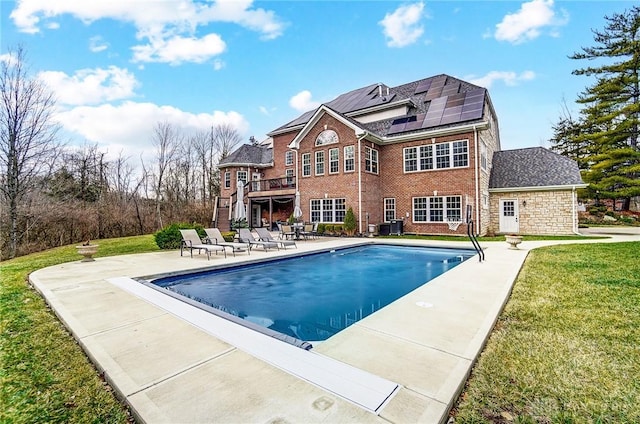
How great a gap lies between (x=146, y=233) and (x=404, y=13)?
2176 centimetres

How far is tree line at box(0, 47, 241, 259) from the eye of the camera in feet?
51.6

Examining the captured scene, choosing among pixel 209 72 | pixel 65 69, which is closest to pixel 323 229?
pixel 209 72

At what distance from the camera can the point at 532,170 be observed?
18.0 meters

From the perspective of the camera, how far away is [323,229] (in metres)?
18.6

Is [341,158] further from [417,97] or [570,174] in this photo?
[570,174]

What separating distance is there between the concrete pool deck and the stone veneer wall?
14522 mm

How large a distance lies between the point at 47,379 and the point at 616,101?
36.1 m

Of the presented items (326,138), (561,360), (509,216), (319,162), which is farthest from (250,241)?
(509,216)

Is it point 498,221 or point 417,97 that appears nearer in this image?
point 498,221

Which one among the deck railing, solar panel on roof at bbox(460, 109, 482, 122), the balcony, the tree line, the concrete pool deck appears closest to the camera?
the concrete pool deck

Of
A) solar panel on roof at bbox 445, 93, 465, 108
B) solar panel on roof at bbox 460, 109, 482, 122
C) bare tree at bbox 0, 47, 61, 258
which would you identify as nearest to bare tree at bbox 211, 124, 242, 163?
bare tree at bbox 0, 47, 61, 258

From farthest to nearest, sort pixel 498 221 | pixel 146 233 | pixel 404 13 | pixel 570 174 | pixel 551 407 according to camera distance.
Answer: pixel 146 233 < pixel 498 221 < pixel 570 174 < pixel 404 13 < pixel 551 407

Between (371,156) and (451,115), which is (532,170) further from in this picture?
(371,156)

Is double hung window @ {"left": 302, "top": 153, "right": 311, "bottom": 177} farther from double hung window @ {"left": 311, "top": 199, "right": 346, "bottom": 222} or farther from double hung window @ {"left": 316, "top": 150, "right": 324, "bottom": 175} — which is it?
double hung window @ {"left": 311, "top": 199, "right": 346, "bottom": 222}
